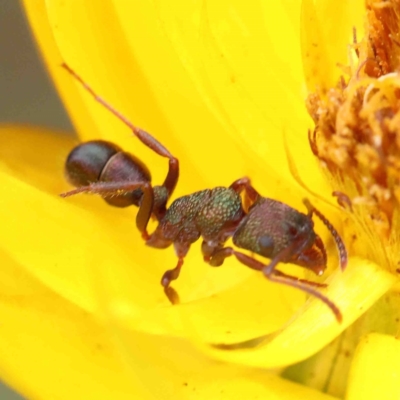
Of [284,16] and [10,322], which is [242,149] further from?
[10,322]

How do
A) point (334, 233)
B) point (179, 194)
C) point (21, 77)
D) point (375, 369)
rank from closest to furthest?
point (375, 369), point (334, 233), point (179, 194), point (21, 77)

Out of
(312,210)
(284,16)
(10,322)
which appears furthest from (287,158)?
(10,322)

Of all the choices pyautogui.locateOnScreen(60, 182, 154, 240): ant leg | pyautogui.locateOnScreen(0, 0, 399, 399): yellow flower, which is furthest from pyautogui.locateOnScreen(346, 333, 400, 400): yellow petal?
pyautogui.locateOnScreen(60, 182, 154, 240): ant leg

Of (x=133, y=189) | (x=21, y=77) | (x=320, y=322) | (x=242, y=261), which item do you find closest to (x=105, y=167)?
(x=133, y=189)

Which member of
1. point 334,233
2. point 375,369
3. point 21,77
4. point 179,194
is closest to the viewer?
point 375,369

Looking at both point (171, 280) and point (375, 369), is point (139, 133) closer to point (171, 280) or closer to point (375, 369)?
point (171, 280)

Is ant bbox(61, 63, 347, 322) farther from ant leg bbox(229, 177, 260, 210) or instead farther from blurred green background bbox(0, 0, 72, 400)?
blurred green background bbox(0, 0, 72, 400)

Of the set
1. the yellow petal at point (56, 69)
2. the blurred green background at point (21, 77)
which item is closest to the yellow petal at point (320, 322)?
the yellow petal at point (56, 69)
